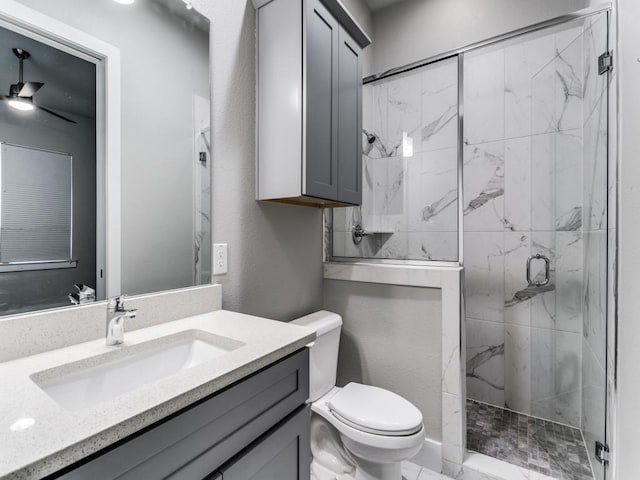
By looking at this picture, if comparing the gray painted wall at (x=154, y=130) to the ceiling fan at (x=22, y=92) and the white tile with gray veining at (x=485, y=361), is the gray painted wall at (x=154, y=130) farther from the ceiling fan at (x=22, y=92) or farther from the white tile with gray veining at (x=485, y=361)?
the white tile with gray veining at (x=485, y=361)

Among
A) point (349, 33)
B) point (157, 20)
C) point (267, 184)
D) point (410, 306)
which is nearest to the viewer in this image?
point (157, 20)

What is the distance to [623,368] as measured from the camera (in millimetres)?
1222

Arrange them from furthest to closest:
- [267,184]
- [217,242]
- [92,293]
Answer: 1. [267,184]
2. [217,242]
3. [92,293]

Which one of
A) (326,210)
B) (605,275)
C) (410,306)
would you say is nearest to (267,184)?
(326,210)

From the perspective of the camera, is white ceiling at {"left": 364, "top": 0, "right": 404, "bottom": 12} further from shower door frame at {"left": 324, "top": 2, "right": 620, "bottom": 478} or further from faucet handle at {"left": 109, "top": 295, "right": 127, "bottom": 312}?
faucet handle at {"left": 109, "top": 295, "right": 127, "bottom": 312}

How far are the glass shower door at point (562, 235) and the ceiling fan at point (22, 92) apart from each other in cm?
233

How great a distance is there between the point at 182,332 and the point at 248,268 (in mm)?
501

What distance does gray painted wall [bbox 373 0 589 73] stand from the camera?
7.09 ft

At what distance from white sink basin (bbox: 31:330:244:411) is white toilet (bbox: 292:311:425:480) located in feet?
2.16

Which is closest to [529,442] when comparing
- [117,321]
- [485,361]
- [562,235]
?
[485,361]

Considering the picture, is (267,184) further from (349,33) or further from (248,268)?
(349,33)

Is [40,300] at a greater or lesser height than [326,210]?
lesser

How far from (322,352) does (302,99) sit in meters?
1.19

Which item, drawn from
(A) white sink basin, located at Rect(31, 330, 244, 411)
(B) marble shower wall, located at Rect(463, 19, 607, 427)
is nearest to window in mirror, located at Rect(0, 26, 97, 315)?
(A) white sink basin, located at Rect(31, 330, 244, 411)
